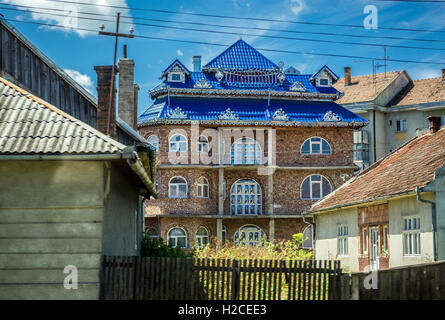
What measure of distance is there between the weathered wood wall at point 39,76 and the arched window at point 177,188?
19026 mm

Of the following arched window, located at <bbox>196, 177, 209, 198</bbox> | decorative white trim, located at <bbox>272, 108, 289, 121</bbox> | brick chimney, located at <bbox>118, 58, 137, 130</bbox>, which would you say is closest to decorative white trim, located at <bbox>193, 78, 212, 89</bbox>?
decorative white trim, located at <bbox>272, 108, 289, 121</bbox>

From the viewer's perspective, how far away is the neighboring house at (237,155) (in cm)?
4294

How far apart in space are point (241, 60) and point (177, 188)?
35.4 feet

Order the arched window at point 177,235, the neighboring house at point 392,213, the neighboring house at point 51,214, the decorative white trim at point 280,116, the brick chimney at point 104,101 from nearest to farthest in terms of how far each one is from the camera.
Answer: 1. the neighboring house at point 51,214
2. the brick chimney at point 104,101
3. the neighboring house at point 392,213
4. the arched window at point 177,235
5. the decorative white trim at point 280,116

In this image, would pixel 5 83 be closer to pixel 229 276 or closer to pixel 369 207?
pixel 229 276

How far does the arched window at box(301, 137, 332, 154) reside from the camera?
4472cm

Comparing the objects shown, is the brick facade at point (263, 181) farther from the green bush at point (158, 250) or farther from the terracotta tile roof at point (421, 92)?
the green bush at point (158, 250)

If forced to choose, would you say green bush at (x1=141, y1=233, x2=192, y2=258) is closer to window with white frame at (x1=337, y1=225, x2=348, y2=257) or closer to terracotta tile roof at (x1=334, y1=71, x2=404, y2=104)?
window with white frame at (x1=337, y1=225, x2=348, y2=257)

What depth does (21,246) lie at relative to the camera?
39.3 ft

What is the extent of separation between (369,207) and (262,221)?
2081cm

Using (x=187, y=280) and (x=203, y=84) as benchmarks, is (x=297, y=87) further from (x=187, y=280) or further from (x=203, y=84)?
(x=187, y=280)

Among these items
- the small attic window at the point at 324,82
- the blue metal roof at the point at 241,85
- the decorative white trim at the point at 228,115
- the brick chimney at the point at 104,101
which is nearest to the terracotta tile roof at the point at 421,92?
the small attic window at the point at 324,82

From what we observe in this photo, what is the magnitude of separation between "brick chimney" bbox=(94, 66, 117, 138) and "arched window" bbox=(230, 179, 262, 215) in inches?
1010
